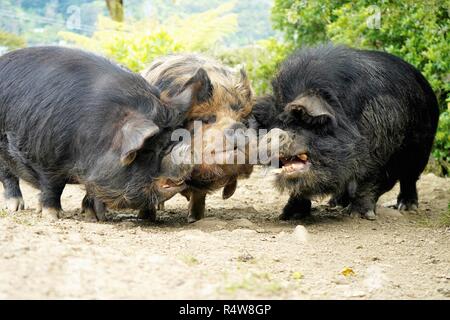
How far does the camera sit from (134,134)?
660 centimetres

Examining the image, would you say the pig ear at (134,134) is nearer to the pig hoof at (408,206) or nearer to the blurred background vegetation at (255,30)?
the blurred background vegetation at (255,30)

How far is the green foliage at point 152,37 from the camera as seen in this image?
48.8ft

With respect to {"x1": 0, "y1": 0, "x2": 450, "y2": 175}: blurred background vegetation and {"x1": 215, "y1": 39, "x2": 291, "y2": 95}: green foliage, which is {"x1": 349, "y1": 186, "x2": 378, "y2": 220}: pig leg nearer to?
{"x1": 0, "y1": 0, "x2": 450, "y2": 175}: blurred background vegetation

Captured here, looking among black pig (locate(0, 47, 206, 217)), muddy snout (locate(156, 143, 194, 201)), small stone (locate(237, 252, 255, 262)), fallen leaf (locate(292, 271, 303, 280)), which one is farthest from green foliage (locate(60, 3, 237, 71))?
fallen leaf (locate(292, 271, 303, 280))

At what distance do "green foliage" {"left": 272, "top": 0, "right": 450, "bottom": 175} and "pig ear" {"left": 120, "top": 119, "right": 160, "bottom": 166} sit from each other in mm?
3680

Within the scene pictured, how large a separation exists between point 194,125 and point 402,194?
3.37m

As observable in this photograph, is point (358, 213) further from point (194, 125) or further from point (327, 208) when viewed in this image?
point (194, 125)

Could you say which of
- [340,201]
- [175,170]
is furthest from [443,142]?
[175,170]

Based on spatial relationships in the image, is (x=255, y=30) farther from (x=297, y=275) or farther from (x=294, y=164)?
(x=297, y=275)

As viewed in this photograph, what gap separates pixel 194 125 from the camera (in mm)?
7145

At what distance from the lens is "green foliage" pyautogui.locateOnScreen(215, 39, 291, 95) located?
14852mm
